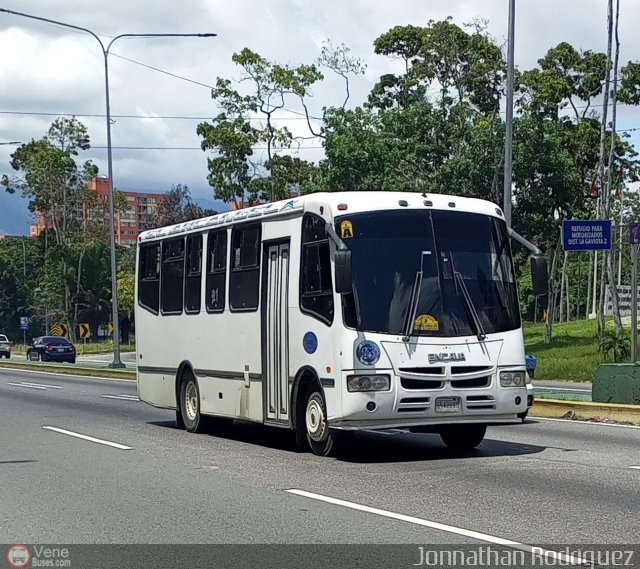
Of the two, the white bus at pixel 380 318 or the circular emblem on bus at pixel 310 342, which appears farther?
the circular emblem on bus at pixel 310 342

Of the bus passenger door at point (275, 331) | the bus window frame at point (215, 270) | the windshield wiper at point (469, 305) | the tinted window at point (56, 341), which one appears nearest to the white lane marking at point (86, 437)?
the bus passenger door at point (275, 331)

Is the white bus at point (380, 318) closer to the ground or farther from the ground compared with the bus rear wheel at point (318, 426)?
farther from the ground

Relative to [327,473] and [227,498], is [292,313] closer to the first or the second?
[327,473]

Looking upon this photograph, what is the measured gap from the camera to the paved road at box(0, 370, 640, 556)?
Result: 8891 mm

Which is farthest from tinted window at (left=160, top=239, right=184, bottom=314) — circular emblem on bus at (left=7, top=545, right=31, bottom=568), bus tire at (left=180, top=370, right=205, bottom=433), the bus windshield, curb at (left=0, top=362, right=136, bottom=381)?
curb at (left=0, top=362, right=136, bottom=381)

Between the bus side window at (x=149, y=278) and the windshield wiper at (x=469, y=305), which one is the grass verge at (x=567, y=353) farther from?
the windshield wiper at (x=469, y=305)

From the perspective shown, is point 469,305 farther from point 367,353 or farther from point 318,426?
point 318,426

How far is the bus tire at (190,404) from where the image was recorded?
1733cm

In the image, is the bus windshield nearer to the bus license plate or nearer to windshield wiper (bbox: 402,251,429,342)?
windshield wiper (bbox: 402,251,429,342)

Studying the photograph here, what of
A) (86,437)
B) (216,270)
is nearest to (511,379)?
(216,270)

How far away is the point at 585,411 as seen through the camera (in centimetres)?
1844

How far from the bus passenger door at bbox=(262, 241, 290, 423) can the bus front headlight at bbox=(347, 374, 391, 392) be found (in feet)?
5.29

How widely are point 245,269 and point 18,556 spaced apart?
778 cm

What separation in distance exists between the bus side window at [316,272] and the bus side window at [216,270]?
2.61 meters
